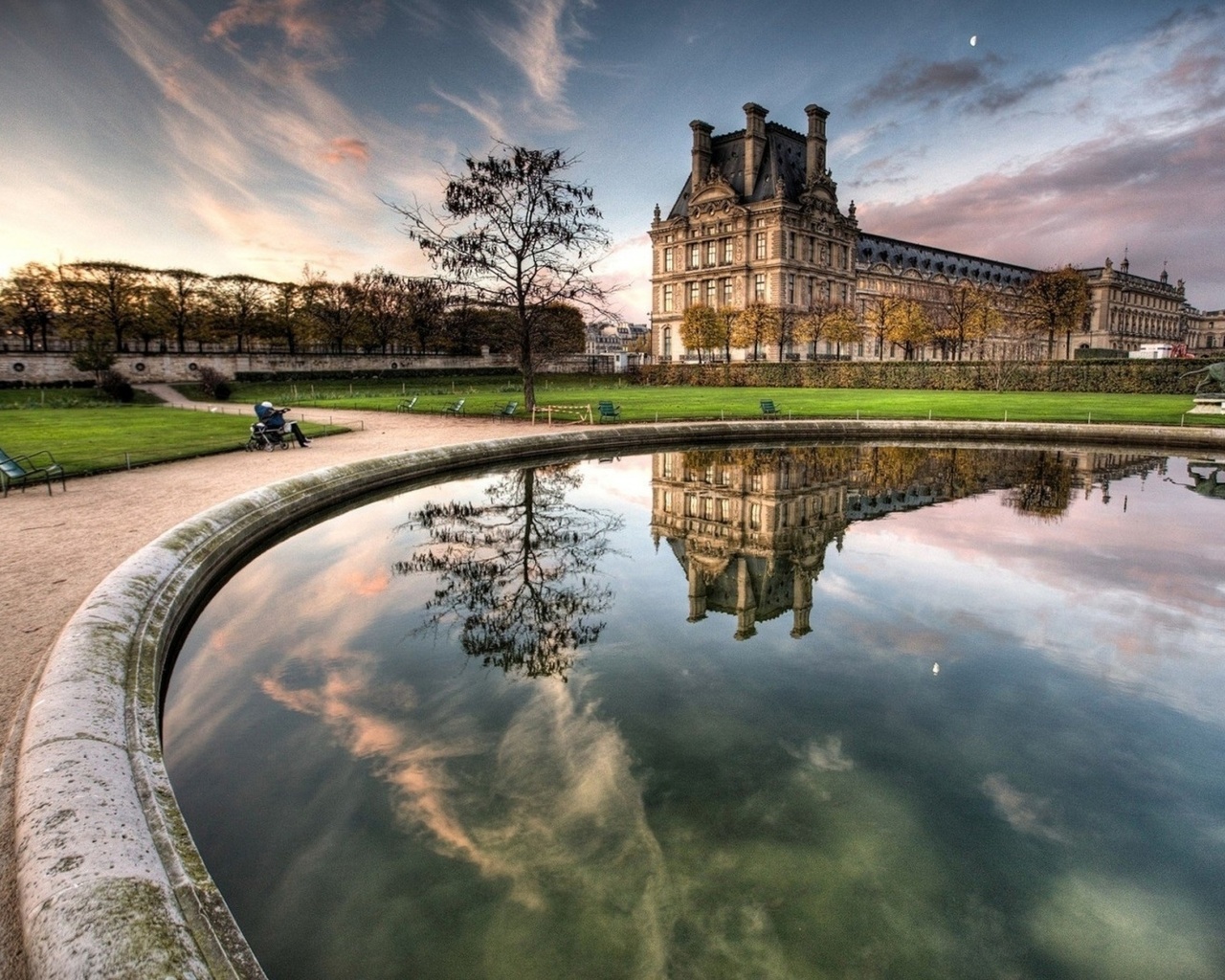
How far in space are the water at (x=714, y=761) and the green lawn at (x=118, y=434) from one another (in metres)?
8.10

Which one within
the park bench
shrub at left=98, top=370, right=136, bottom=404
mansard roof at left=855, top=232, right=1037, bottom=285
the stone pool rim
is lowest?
the stone pool rim

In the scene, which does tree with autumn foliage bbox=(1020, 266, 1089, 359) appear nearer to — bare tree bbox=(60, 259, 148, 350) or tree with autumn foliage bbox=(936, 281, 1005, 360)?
tree with autumn foliage bbox=(936, 281, 1005, 360)

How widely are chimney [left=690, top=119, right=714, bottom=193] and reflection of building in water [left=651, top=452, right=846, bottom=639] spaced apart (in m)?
56.6

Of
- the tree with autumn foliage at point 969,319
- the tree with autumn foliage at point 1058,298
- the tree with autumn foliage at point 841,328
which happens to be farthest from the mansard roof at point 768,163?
the tree with autumn foliage at point 1058,298

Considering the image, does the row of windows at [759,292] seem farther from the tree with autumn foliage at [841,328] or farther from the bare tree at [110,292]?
the bare tree at [110,292]

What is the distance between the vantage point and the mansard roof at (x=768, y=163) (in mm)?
62722

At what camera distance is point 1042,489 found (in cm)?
1340

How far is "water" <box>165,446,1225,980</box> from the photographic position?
3.24 m

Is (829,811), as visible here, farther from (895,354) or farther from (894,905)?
(895,354)

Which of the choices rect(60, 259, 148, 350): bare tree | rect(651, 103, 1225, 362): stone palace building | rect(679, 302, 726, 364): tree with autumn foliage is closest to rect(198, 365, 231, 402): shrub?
rect(60, 259, 148, 350): bare tree

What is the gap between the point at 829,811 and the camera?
13.4 feet

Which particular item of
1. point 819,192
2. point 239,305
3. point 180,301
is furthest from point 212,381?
point 819,192

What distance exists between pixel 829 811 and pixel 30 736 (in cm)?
424

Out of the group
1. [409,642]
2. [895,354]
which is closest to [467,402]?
[409,642]
